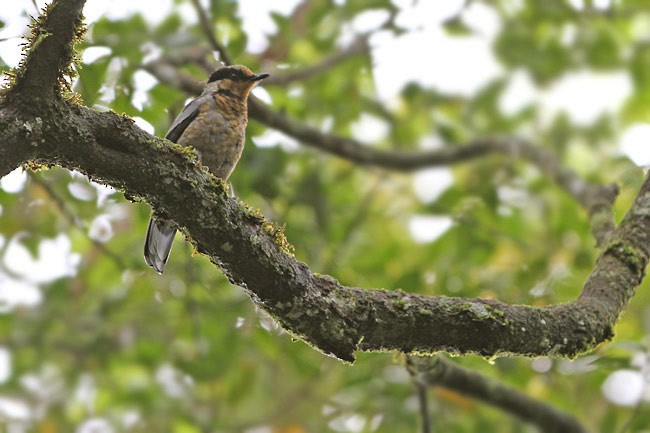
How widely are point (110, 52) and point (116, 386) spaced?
3502 mm

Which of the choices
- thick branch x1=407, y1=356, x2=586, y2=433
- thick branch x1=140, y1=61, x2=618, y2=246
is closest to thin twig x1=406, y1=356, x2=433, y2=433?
thick branch x1=407, y1=356, x2=586, y2=433

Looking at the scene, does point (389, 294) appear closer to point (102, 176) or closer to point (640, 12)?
point (102, 176)

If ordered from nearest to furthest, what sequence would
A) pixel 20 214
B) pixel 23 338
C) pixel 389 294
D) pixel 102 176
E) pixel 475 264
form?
pixel 102 176 → pixel 389 294 → pixel 475 264 → pixel 20 214 → pixel 23 338

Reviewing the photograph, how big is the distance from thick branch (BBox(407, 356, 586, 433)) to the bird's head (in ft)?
5.70

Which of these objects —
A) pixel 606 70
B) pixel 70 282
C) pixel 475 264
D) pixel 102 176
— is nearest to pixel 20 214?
pixel 70 282

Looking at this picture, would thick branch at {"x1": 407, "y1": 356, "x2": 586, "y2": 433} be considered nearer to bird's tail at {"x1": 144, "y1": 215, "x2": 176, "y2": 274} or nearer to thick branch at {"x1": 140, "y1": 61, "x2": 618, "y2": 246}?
thick branch at {"x1": 140, "y1": 61, "x2": 618, "y2": 246}

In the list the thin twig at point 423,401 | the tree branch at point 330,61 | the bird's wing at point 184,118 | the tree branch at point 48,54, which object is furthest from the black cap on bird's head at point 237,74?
the tree branch at point 48,54

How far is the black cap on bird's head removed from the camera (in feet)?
13.4

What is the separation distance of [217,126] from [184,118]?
6.4 inches

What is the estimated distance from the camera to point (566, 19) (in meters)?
6.00

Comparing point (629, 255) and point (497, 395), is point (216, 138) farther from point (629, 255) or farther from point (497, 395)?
point (629, 255)

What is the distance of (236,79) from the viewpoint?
162 inches

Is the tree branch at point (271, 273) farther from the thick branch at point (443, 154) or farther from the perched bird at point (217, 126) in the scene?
the perched bird at point (217, 126)

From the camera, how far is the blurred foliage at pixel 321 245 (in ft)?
14.2
